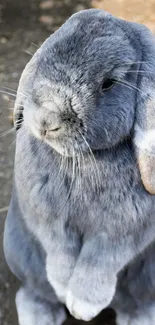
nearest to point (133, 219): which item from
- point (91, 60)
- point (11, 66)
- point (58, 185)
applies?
point (58, 185)

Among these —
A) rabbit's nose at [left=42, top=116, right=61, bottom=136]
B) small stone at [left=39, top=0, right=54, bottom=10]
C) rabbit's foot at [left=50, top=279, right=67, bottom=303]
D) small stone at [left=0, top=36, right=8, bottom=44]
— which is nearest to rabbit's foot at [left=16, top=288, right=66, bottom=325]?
rabbit's foot at [left=50, top=279, right=67, bottom=303]

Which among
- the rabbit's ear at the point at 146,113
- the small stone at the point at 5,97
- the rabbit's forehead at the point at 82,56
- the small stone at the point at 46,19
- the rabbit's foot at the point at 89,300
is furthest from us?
the small stone at the point at 46,19

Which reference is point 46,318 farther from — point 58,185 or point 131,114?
point 131,114

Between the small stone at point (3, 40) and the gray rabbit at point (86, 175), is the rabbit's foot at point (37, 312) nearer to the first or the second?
the gray rabbit at point (86, 175)

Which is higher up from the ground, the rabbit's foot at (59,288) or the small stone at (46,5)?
the small stone at (46,5)

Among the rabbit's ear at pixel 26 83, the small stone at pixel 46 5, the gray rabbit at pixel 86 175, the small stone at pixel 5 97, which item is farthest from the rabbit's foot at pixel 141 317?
the small stone at pixel 46 5

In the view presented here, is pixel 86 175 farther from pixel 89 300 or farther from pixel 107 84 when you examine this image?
pixel 89 300

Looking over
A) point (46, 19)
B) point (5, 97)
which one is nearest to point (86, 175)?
point (5, 97)
